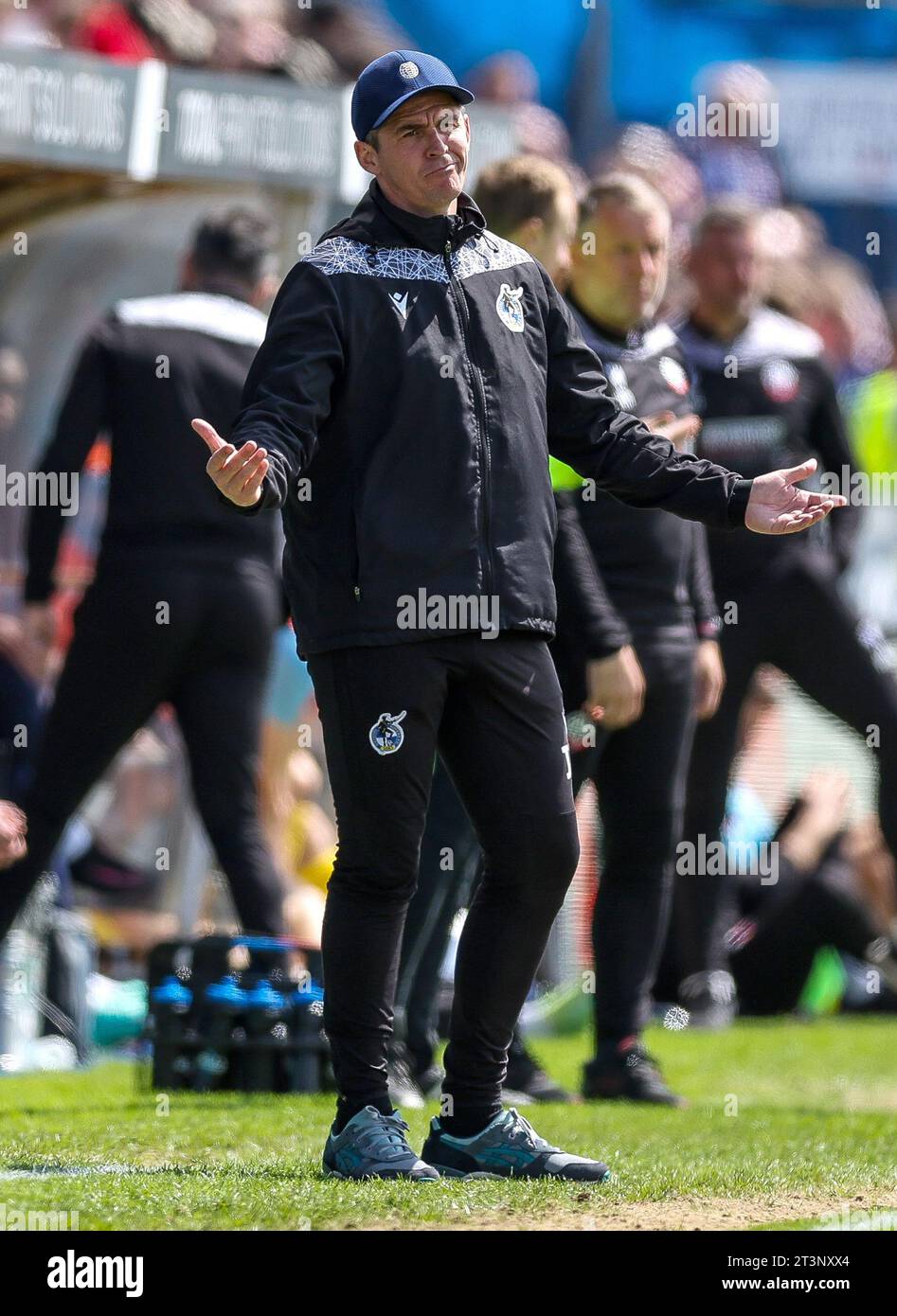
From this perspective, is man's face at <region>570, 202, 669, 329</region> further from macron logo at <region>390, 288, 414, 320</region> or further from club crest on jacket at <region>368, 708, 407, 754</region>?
club crest on jacket at <region>368, 708, 407, 754</region>

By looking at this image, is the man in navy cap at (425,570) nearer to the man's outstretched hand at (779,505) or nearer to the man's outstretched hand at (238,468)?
the man's outstretched hand at (779,505)

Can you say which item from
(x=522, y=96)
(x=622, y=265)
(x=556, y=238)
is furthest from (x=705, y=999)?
(x=522, y=96)

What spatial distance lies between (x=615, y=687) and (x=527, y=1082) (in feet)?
3.92

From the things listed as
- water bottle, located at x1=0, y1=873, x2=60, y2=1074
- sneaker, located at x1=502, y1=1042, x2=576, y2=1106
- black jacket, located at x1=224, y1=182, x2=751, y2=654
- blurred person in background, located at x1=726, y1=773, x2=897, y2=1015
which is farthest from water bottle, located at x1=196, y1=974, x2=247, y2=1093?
blurred person in background, located at x1=726, y1=773, x2=897, y2=1015

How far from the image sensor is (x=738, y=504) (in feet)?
14.7

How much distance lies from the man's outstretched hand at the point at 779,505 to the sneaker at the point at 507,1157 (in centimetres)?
129

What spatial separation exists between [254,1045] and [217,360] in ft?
6.82

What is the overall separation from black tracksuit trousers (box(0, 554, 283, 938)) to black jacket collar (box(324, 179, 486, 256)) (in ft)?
7.34

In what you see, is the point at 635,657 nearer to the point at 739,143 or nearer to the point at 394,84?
the point at 394,84

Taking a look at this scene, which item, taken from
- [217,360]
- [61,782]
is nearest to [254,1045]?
[61,782]

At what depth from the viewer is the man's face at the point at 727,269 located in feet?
25.4

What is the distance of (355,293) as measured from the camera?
4.35 meters
